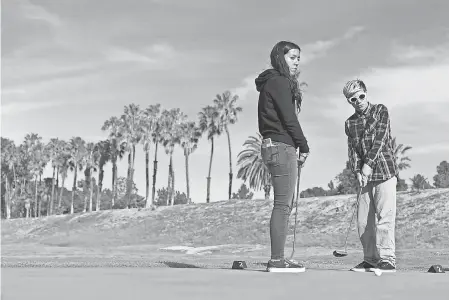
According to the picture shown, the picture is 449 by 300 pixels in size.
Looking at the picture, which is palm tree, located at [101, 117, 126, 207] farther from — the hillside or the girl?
the girl

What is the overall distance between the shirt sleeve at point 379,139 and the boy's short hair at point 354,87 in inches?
13.3

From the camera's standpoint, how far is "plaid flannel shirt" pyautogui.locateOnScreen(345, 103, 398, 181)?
6.04m

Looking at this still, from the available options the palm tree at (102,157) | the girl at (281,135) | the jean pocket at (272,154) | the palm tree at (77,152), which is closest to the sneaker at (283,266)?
the girl at (281,135)

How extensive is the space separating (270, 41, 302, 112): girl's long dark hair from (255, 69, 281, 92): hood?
0.20ft

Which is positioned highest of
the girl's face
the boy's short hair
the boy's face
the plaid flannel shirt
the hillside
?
the girl's face

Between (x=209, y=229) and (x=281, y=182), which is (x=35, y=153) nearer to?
(x=209, y=229)

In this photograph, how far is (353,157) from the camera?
20.8ft

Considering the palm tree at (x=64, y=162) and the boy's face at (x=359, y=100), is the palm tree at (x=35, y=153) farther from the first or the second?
the boy's face at (x=359, y=100)

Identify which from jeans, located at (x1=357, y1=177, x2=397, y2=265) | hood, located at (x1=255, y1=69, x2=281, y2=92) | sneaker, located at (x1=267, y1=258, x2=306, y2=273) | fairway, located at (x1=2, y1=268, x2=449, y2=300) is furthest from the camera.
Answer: jeans, located at (x1=357, y1=177, x2=397, y2=265)

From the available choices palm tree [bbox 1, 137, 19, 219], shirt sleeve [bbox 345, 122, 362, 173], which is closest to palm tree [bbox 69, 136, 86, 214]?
palm tree [bbox 1, 137, 19, 219]

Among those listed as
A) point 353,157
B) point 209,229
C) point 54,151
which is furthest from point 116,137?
point 353,157

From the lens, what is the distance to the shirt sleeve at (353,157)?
20.6 feet

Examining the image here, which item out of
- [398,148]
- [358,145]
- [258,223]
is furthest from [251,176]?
[358,145]

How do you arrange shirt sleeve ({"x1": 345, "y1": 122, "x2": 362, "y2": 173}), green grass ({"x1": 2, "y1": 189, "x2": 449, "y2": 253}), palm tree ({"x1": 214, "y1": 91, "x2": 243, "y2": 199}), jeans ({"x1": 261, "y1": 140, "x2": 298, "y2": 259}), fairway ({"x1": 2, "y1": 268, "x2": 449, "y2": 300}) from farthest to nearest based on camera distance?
1. palm tree ({"x1": 214, "y1": 91, "x2": 243, "y2": 199})
2. green grass ({"x1": 2, "y1": 189, "x2": 449, "y2": 253})
3. shirt sleeve ({"x1": 345, "y1": 122, "x2": 362, "y2": 173})
4. jeans ({"x1": 261, "y1": 140, "x2": 298, "y2": 259})
5. fairway ({"x1": 2, "y1": 268, "x2": 449, "y2": 300})
